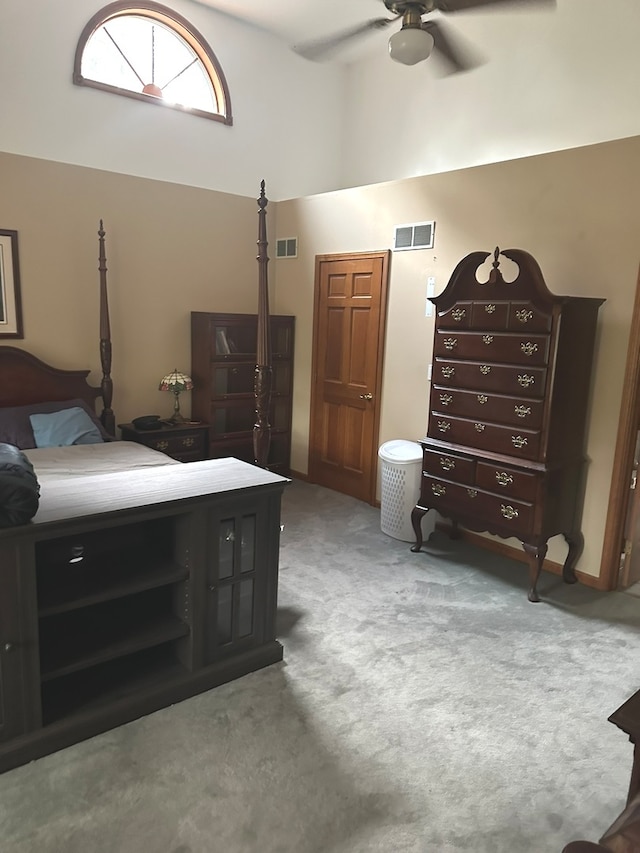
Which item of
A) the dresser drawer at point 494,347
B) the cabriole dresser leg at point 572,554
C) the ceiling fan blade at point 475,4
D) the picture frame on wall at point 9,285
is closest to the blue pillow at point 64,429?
the picture frame on wall at point 9,285

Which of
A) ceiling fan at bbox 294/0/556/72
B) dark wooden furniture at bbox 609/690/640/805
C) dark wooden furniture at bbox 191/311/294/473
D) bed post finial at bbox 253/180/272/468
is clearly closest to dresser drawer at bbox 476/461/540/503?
bed post finial at bbox 253/180/272/468

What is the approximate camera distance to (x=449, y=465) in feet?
12.4

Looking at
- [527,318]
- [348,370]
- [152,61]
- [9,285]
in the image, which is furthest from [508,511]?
[152,61]

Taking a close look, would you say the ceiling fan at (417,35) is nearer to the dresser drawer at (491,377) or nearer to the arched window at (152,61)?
the dresser drawer at (491,377)

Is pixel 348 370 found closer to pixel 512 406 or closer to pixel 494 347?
pixel 494 347

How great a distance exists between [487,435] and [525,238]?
1278 mm

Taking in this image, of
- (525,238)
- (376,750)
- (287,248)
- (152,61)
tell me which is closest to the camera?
(376,750)

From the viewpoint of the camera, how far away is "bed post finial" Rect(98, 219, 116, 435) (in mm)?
4473

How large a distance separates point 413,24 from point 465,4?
270 mm

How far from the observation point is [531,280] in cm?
331

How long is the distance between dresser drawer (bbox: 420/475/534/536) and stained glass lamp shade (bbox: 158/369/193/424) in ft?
6.91

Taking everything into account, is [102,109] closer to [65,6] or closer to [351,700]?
[65,6]

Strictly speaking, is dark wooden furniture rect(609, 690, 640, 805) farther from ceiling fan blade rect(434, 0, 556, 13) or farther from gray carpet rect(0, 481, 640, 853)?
ceiling fan blade rect(434, 0, 556, 13)

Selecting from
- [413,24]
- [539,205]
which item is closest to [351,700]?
[539,205]
